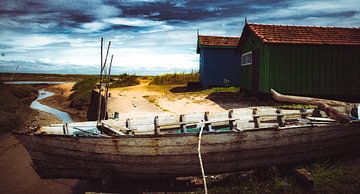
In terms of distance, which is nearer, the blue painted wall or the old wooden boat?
the old wooden boat

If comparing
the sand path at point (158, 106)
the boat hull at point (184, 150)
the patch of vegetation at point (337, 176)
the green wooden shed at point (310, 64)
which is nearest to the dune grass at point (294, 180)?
the patch of vegetation at point (337, 176)

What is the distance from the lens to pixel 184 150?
5148 mm

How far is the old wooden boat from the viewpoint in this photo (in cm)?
514

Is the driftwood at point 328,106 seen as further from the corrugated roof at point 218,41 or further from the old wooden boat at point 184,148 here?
the corrugated roof at point 218,41

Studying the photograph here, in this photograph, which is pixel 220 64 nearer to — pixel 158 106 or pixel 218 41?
pixel 218 41

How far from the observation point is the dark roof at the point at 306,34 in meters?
12.9

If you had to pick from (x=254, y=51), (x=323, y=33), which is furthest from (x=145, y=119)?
(x=323, y=33)

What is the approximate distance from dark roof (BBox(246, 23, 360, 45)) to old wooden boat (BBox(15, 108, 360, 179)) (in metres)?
7.95

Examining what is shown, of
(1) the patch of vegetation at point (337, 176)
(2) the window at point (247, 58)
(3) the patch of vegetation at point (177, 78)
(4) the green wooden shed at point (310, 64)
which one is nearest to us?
(1) the patch of vegetation at point (337, 176)

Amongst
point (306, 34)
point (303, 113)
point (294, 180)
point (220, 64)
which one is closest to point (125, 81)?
point (220, 64)

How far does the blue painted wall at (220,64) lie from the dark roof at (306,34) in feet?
20.7

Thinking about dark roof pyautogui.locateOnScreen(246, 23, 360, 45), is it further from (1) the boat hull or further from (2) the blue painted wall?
A: (1) the boat hull

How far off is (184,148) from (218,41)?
17452 mm

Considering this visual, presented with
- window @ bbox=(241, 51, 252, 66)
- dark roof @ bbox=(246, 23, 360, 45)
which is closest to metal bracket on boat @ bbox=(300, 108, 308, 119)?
dark roof @ bbox=(246, 23, 360, 45)
